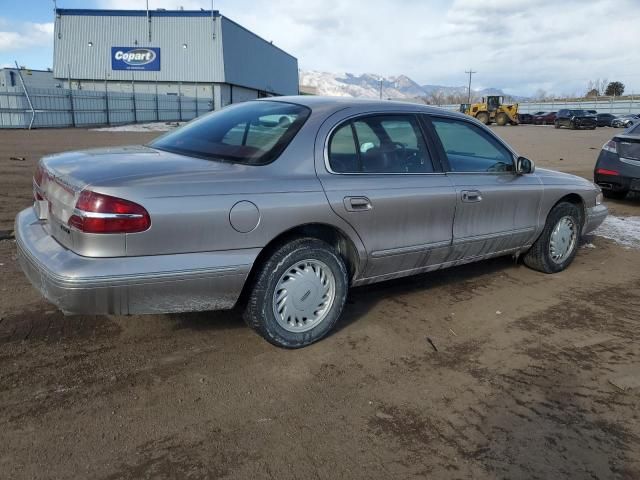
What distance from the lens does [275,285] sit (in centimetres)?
321

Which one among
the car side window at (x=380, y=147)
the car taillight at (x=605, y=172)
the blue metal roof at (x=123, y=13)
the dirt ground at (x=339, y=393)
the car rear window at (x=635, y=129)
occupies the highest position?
the blue metal roof at (x=123, y=13)

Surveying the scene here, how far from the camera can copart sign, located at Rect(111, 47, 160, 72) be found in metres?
41.0

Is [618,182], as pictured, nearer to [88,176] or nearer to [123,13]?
[88,176]

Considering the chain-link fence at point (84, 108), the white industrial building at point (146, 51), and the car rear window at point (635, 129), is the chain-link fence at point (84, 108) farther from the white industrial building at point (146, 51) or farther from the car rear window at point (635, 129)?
the car rear window at point (635, 129)

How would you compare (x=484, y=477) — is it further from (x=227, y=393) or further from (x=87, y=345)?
(x=87, y=345)

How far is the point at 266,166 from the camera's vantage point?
316 centimetres

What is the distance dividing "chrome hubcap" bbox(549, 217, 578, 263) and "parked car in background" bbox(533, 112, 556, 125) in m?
50.3

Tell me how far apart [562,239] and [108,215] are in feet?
13.9

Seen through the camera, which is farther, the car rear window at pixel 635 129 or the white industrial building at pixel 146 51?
the white industrial building at pixel 146 51

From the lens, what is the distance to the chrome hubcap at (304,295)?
10.8 feet

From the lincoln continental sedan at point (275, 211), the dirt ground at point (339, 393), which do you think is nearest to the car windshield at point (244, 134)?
the lincoln continental sedan at point (275, 211)

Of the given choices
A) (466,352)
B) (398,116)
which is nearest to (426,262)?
(466,352)

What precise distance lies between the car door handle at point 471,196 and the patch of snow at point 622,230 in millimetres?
3240

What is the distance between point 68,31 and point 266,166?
149 feet
